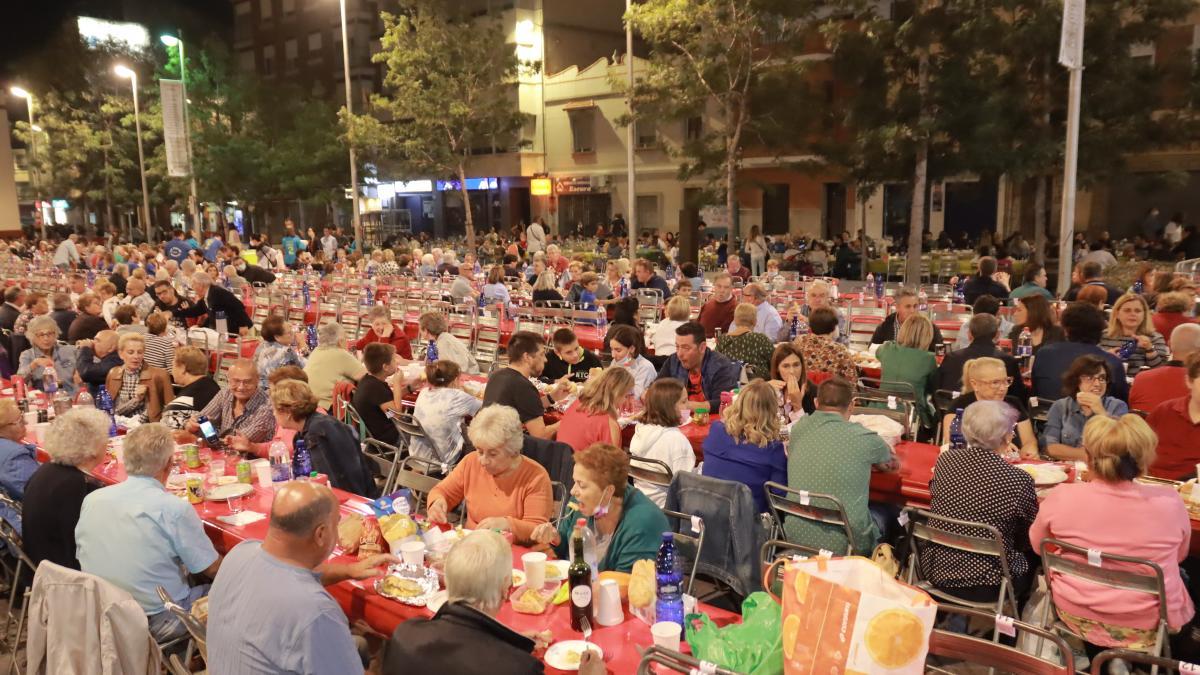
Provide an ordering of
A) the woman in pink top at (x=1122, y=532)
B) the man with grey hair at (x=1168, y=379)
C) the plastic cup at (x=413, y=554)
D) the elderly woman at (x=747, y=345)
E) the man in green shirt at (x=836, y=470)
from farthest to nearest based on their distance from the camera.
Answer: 1. the elderly woman at (x=747, y=345)
2. the man with grey hair at (x=1168, y=379)
3. the man in green shirt at (x=836, y=470)
4. the plastic cup at (x=413, y=554)
5. the woman in pink top at (x=1122, y=532)

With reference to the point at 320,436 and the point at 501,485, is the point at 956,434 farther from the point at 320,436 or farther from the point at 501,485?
the point at 320,436

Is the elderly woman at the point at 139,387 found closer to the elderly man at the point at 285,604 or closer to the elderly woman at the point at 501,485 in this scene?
the elderly woman at the point at 501,485

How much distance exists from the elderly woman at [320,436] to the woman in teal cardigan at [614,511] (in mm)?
1920

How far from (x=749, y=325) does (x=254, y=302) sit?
29.9ft

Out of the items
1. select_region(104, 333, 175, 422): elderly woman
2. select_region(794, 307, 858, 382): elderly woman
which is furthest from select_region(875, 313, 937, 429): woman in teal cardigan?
select_region(104, 333, 175, 422): elderly woman

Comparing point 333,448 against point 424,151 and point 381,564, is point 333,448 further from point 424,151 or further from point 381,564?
point 424,151

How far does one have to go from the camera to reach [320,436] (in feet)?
17.2

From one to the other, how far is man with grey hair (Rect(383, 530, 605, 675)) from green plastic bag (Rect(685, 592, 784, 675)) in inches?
13.8

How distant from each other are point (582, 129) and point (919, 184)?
53.3ft

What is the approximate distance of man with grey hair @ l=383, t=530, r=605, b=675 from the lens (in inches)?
103

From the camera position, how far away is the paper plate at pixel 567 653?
3.01m

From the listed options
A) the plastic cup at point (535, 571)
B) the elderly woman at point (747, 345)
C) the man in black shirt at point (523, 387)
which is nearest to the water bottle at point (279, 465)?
the man in black shirt at point (523, 387)

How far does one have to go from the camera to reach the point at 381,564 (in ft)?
12.5

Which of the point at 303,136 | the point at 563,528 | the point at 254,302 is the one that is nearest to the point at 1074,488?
the point at 563,528
